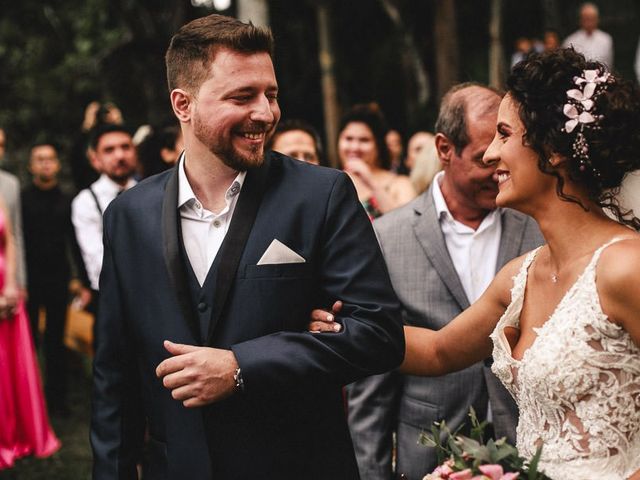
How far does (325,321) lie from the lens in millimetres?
2590

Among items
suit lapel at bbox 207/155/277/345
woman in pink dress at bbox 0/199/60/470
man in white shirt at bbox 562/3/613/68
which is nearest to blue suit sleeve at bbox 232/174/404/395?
suit lapel at bbox 207/155/277/345

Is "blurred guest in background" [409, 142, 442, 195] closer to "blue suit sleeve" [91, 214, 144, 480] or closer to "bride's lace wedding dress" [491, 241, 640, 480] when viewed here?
"bride's lace wedding dress" [491, 241, 640, 480]

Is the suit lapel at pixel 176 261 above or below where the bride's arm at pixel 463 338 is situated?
above

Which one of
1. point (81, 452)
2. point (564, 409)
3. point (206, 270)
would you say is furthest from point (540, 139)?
point (81, 452)

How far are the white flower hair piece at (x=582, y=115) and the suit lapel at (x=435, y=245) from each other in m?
1.02

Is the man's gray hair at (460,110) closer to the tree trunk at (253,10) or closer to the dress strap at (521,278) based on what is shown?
the dress strap at (521,278)

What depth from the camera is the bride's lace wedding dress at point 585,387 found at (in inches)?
99.4

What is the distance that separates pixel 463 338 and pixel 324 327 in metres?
0.74

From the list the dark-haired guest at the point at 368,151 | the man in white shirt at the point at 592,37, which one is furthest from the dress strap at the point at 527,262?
the man in white shirt at the point at 592,37

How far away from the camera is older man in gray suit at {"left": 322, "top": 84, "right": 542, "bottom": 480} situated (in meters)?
3.51

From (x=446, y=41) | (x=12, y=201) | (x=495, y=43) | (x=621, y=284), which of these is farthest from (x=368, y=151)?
(x=495, y=43)

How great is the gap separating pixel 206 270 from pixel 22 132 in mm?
20482

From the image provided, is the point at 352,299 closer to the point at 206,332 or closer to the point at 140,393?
the point at 206,332

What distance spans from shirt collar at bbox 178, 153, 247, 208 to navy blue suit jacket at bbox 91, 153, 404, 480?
1.0 inches
